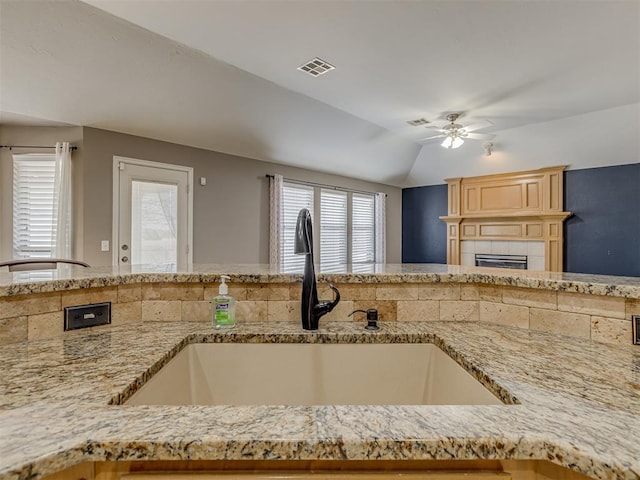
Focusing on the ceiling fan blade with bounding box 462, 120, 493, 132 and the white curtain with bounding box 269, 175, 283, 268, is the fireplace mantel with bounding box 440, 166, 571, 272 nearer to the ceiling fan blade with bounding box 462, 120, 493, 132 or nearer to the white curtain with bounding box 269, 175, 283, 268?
the ceiling fan blade with bounding box 462, 120, 493, 132

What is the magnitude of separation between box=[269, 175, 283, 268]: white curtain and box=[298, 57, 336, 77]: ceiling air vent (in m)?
1.86

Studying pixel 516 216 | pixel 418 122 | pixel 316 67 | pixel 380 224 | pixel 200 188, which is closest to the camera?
pixel 316 67

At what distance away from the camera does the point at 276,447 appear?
0.52 meters

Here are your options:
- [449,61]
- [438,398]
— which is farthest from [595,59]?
[438,398]

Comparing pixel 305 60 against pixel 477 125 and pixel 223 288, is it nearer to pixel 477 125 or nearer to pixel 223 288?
pixel 223 288

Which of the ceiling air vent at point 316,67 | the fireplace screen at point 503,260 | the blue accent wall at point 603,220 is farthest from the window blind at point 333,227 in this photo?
the blue accent wall at point 603,220

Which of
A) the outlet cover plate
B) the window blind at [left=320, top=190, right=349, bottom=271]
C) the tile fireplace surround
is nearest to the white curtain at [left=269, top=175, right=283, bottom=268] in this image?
the window blind at [left=320, top=190, right=349, bottom=271]

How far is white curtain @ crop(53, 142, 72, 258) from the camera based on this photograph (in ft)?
11.2

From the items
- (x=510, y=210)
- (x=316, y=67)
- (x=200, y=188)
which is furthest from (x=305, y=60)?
(x=510, y=210)

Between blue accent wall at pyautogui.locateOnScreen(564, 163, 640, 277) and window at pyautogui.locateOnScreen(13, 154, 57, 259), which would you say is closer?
window at pyautogui.locateOnScreen(13, 154, 57, 259)

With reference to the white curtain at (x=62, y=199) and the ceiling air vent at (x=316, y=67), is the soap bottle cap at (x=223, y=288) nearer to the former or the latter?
the ceiling air vent at (x=316, y=67)

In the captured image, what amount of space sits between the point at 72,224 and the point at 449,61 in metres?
3.98

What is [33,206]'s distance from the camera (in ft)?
11.7

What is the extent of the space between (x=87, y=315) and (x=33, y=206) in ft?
11.1
